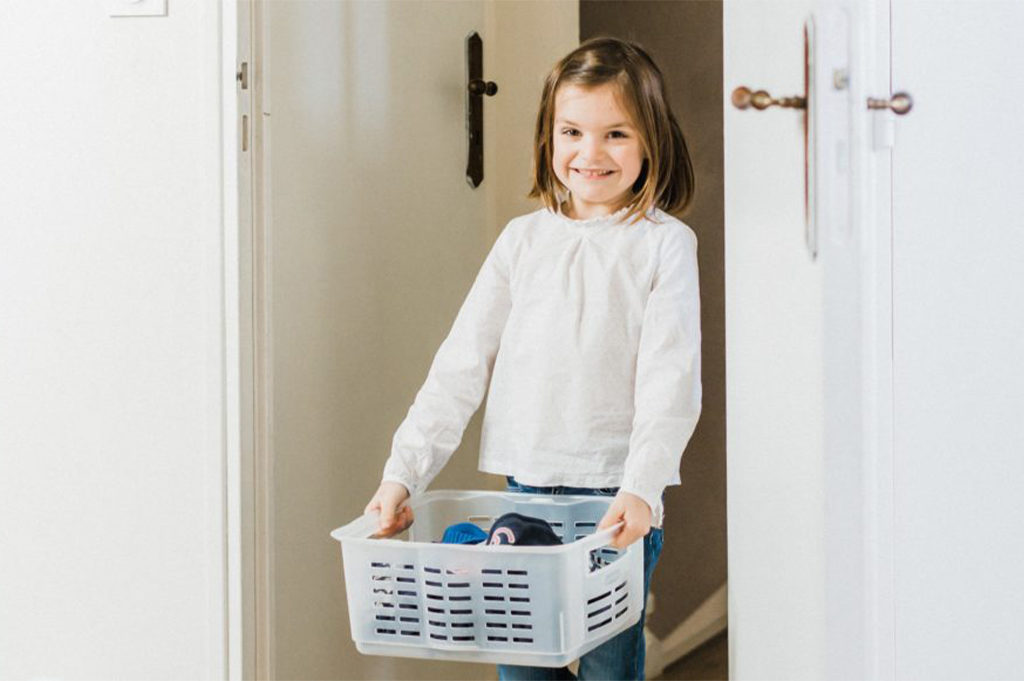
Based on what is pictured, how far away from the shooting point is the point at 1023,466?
984 mm

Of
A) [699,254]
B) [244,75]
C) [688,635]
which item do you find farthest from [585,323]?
[688,635]

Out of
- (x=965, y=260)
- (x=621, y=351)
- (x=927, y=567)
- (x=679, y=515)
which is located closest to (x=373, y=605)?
(x=621, y=351)

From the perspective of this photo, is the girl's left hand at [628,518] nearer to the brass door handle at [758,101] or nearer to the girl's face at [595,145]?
the girl's face at [595,145]

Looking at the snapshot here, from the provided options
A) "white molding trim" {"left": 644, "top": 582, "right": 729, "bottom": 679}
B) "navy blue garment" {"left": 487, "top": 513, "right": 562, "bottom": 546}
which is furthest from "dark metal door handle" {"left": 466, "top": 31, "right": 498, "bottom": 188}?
"white molding trim" {"left": 644, "top": 582, "right": 729, "bottom": 679}

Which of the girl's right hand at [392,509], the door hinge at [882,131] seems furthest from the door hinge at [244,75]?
the door hinge at [882,131]

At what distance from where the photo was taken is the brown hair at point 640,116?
1562 millimetres

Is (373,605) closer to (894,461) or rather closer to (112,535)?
(112,535)

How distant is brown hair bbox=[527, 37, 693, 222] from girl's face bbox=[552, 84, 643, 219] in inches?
0.5

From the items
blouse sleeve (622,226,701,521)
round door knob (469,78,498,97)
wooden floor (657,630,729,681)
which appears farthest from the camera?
wooden floor (657,630,729,681)

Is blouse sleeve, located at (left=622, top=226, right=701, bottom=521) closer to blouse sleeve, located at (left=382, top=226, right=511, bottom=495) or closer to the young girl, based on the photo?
the young girl

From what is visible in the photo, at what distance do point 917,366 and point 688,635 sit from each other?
1.59 meters

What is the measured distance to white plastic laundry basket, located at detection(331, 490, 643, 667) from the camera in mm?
1278

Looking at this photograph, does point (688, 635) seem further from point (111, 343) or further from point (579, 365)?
point (111, 343)

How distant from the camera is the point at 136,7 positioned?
147 cm
